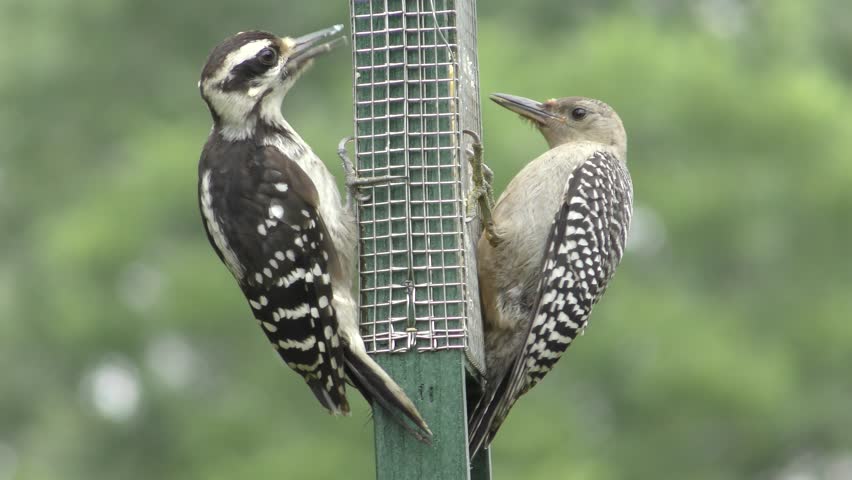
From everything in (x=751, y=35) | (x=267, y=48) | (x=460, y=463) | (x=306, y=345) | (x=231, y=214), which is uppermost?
(x=751, y=35)

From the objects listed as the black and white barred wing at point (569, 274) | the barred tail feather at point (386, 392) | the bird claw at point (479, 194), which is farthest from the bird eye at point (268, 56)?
the black and white barred wing at point (569, 274)

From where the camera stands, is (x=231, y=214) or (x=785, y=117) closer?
(x=231, y=214)

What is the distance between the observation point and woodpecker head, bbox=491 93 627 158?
10039 mm

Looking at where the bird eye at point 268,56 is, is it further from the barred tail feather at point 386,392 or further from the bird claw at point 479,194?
the barred tail feather at point 386,392

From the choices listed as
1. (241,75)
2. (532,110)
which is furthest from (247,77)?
(532,110)

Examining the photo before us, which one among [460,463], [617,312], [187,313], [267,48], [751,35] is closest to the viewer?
[460,463]

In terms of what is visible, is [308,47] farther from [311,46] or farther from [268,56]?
[268,56]

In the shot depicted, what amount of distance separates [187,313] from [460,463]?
11115 mm

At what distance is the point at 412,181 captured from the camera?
8.40 meters

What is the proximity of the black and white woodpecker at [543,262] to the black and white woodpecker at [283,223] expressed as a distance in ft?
2.56

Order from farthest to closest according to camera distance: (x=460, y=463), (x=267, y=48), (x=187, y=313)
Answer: (x=187, y=313) → (x=267, y=48) → (x=460, y=463)

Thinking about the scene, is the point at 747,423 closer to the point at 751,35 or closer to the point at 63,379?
the point at 751,35

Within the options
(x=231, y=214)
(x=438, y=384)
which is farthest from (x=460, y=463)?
(x=231, y=214)

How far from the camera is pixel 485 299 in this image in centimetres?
898
